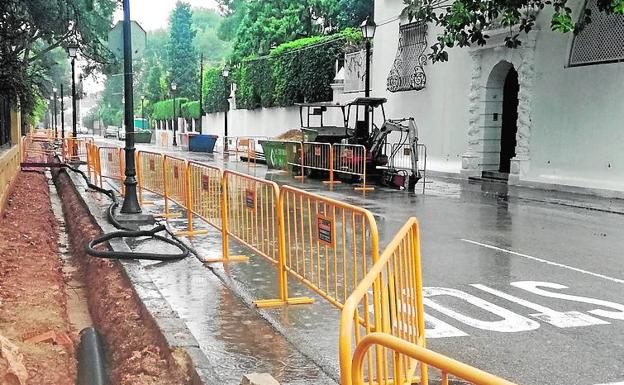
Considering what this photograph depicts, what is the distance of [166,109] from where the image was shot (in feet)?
265

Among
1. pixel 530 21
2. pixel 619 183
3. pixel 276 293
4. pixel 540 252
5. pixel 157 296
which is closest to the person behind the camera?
pixel 157 296

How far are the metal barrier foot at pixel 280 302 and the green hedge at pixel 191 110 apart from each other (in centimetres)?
5974

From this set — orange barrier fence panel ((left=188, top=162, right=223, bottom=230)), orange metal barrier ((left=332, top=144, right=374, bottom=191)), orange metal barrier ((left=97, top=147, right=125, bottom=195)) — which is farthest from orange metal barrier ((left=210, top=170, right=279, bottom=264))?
orange metal barrier ((left=332, top=144, right=374, bottom=191))

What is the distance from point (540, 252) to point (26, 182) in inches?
577

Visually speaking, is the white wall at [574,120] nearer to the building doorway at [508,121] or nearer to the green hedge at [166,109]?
the building doorway at [508,121]

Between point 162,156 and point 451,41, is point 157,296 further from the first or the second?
point 451,41

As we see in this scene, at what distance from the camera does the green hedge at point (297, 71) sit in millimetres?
33031

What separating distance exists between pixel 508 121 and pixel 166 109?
210 feet

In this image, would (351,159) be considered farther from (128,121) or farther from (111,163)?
(128,121)

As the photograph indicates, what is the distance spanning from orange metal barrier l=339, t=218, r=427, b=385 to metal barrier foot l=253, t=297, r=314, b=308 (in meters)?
2.33

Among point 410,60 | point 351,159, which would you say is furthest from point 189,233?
point 410,60

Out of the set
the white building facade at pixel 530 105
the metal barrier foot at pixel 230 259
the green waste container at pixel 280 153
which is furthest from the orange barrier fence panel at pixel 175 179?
the green waste container at pixel 280 153

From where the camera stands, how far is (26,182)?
18250mm

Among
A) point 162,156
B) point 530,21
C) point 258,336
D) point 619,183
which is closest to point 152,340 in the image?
point 258,336
